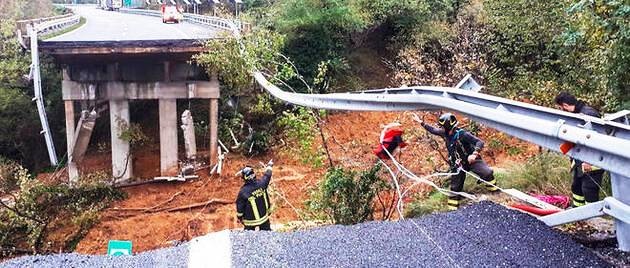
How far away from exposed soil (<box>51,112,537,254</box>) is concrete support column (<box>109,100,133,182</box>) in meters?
0.78

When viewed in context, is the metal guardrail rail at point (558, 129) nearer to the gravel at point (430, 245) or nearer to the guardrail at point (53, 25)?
the gravel at point (430, 245)

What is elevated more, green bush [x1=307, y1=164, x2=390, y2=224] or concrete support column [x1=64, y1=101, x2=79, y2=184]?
green bush [x1=307, y1=164, x2=390, y2=224]

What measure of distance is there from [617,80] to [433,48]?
1011cm

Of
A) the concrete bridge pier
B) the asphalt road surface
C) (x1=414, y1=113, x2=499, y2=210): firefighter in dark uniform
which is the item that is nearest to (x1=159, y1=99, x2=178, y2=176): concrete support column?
the concrete bridge pier

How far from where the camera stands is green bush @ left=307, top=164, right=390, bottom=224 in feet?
23.5

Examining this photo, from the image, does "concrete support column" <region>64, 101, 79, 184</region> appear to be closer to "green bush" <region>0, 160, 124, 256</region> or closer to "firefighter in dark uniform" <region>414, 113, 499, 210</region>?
"green bush" <region>0, 160, 124, 256</region>

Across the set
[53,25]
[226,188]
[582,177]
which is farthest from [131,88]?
[582,177]

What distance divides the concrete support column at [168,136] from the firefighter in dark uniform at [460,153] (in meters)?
11.1

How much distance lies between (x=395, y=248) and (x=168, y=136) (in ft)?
41.5

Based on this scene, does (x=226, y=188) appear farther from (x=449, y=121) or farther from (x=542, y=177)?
(x=449, y=121)

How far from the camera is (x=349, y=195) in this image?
7.25 meters

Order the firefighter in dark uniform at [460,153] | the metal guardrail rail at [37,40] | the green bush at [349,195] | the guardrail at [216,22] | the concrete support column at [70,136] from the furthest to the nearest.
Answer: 1. the concrete support column at [70,136]
2. the guardrail at [216,22]
3. the metal guardrail rail at [37,40]
4. the green bush at [349,195]
5. the firefighter in dark uniform at [460,153]

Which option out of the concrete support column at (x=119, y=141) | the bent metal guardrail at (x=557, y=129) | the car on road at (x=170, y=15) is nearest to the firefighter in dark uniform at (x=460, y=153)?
the bent metal guardrail at (x=557, y=129)

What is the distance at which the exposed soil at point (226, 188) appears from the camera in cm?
1212
